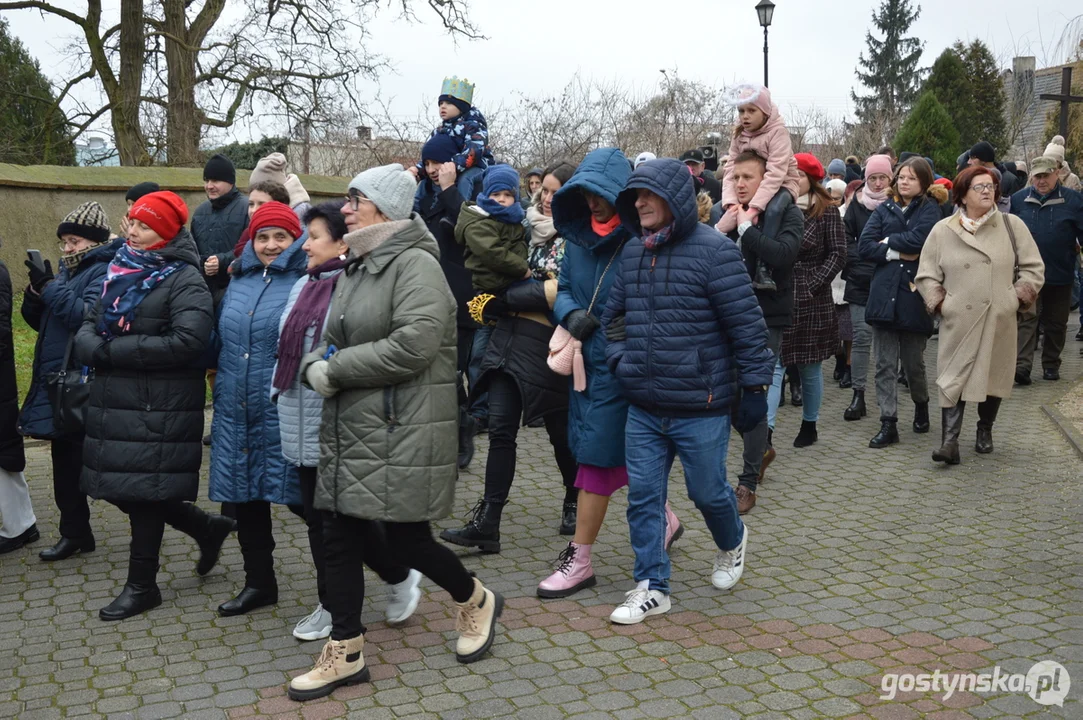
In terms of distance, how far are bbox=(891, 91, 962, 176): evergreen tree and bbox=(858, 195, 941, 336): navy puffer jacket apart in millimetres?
18473

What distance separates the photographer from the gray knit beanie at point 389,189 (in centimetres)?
449

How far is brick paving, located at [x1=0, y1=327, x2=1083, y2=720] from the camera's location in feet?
14.1

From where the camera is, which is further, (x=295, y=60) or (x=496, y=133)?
(x=496, y=133)

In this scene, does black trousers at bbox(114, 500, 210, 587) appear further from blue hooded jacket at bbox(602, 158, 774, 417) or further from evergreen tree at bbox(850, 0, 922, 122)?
evergreen tree at bbox(850, 0, 922, 122)

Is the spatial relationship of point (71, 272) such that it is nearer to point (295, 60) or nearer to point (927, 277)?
point (927, 277)

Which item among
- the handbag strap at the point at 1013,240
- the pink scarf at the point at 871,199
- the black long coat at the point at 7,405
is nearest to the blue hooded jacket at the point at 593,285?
the black long coat at the point at 7,405

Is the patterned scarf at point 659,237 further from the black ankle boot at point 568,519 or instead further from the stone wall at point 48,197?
the stone wall at point 48,197

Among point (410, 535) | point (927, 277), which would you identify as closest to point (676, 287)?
point (410, 535)

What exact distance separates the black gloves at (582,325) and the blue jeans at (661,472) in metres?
0.45

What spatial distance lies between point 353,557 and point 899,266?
18.1 ft

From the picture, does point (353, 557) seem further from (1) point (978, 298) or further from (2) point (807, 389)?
(1) point (978, 298)

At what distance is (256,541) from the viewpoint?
5.26 meters

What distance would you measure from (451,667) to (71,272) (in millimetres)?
3076

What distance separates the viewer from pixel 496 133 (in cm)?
2366
